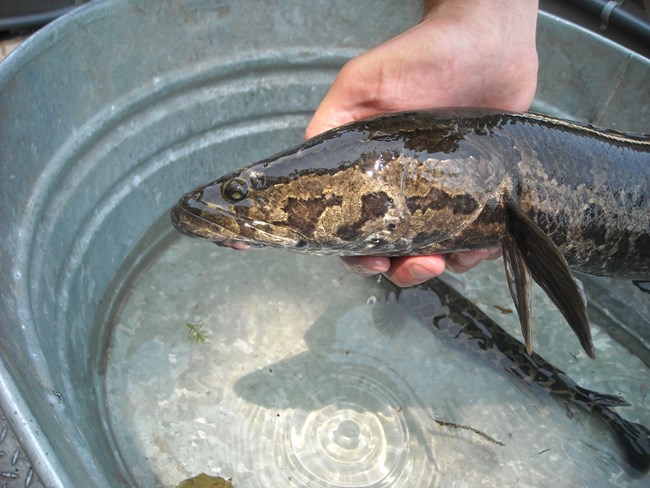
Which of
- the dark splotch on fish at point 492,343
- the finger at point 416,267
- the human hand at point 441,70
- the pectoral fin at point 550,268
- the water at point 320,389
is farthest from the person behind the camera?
the dark splotch on fish at point 492,343

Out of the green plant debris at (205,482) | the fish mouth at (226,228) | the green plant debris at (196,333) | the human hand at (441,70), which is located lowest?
the green plant debris at (205,482)

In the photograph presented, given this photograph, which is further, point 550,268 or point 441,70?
point 441,70

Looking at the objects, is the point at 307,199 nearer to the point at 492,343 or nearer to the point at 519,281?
the point at 519,281

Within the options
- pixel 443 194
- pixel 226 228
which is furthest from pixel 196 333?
pixel 443 194

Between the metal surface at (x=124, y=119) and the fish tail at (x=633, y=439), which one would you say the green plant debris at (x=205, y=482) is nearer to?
the metal surface at (x=124, y=119)

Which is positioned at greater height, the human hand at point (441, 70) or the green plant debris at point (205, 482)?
the human hand at point (441, 70)

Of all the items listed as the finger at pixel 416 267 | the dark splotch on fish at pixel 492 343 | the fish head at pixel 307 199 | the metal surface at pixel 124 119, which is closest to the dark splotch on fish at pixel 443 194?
the fish head at pixel 307 199

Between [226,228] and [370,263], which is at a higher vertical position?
[370,263]
